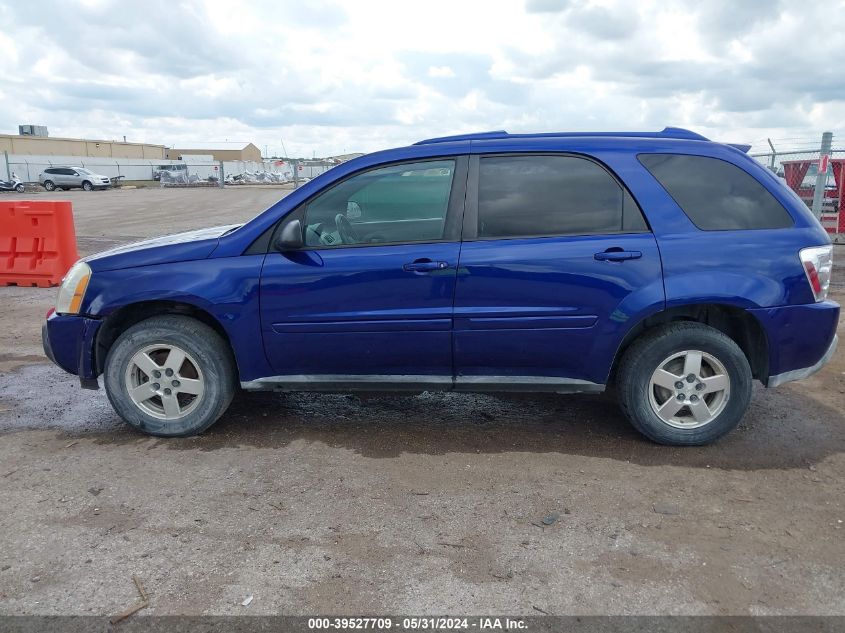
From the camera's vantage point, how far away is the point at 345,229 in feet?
13.6

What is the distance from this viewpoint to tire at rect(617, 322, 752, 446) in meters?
3.93

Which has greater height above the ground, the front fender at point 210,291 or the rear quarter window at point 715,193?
the rear quarter window at point 715,193

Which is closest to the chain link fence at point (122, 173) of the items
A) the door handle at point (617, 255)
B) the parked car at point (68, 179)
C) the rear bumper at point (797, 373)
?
the parked car at point (68, 179)

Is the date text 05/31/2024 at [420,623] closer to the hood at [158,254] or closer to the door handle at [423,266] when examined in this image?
the door handle at [423,266]

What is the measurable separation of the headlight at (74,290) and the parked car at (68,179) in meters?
43.8

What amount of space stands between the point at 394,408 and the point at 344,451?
2.74 ft

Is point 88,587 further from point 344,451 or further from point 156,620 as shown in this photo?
point 344,451

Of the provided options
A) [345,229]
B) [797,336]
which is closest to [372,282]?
[345,229]

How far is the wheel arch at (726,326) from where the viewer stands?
13.0ft

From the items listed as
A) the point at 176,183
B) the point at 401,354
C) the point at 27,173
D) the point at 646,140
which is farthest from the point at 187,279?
the point at 27,173

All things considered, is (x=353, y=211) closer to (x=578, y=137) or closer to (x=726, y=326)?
(x=578, y=137)

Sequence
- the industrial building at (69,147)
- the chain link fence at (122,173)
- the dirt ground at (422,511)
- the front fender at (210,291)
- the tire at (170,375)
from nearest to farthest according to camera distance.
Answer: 1. the dirt ground at (422,511)
2. the front fender at (210,291)
3. the tire at (170,375)
4. the chain link fence at (122,173)
5. the industrial building at (69,147)

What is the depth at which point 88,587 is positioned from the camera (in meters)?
2.74

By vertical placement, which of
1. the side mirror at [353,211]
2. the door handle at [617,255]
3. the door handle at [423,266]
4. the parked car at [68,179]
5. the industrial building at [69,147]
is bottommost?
the door handle at [423,266]
